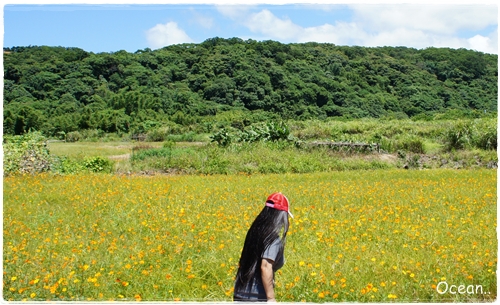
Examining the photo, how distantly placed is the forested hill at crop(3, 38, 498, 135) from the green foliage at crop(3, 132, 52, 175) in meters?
0.28

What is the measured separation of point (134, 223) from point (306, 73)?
449 inches

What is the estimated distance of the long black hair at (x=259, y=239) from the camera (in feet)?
10.6

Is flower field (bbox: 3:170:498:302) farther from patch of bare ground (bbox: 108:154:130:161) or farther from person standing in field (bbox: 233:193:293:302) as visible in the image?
patch of bare ground (bbox: 108:154:130:161)

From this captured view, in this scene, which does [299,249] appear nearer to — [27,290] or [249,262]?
[249,262]

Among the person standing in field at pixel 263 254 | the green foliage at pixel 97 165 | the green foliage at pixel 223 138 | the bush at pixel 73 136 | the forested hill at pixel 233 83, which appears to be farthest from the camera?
the green foliage at pixel 223 138

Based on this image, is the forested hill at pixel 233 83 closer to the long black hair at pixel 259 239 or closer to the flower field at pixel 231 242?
the flower field at pixel 231 242

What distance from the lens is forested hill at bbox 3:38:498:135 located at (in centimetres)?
959

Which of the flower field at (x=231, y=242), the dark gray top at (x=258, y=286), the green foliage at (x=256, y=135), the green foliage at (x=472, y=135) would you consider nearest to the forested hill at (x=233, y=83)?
the green foliage at (x=472, y=135)

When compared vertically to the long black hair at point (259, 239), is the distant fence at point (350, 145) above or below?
above

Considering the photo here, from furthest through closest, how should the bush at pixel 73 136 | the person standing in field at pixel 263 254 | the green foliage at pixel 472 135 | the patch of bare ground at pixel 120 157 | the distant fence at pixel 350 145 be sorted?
the distant fence at pixel 350 145, the bush at pixel 73 136, the patch of bare ground at pixel 120 157, the green foliage at pixel 472 135, the person standing in field at pixel 263 254

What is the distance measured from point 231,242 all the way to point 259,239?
2406 millimetres

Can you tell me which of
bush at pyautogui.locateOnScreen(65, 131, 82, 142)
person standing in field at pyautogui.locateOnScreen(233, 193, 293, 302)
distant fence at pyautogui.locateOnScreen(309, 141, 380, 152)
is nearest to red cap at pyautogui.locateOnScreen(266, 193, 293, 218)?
person standing in field at pyautogui.locateOnScreen(233, 193, 293, 302)

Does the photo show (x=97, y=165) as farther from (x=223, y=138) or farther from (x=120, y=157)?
(x=223, y=138)

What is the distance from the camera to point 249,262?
3.28 m
